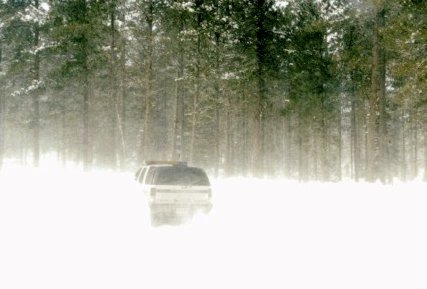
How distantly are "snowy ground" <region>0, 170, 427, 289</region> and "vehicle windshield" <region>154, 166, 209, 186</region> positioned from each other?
889mm

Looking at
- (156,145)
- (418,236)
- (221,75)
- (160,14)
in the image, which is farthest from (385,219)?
(156,145)

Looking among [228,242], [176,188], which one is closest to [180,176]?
[176,188]

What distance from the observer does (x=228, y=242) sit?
9.95 m

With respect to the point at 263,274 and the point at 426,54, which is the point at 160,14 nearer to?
the point at 426,54

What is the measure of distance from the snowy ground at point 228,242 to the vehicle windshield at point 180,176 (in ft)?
2.92

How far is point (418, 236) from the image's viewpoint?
946 cm

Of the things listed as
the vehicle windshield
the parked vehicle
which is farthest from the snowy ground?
the vehicle windshield

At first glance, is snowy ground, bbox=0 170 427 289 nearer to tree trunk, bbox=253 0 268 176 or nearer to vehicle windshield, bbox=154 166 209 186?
vehicle windshield, bbox=154 166 209 186

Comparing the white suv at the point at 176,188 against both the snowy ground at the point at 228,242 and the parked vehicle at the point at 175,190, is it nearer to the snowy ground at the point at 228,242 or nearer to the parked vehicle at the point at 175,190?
the parked vehicle at the point at 175,190

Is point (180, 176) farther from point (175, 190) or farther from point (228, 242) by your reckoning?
point (228, 242)

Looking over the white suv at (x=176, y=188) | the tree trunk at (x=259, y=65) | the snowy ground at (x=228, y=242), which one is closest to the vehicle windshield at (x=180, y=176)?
the white suv at (x=176, y=188)

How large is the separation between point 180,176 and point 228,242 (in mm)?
3799

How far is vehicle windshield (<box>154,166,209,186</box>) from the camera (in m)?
13.1

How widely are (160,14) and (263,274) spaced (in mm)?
23264
